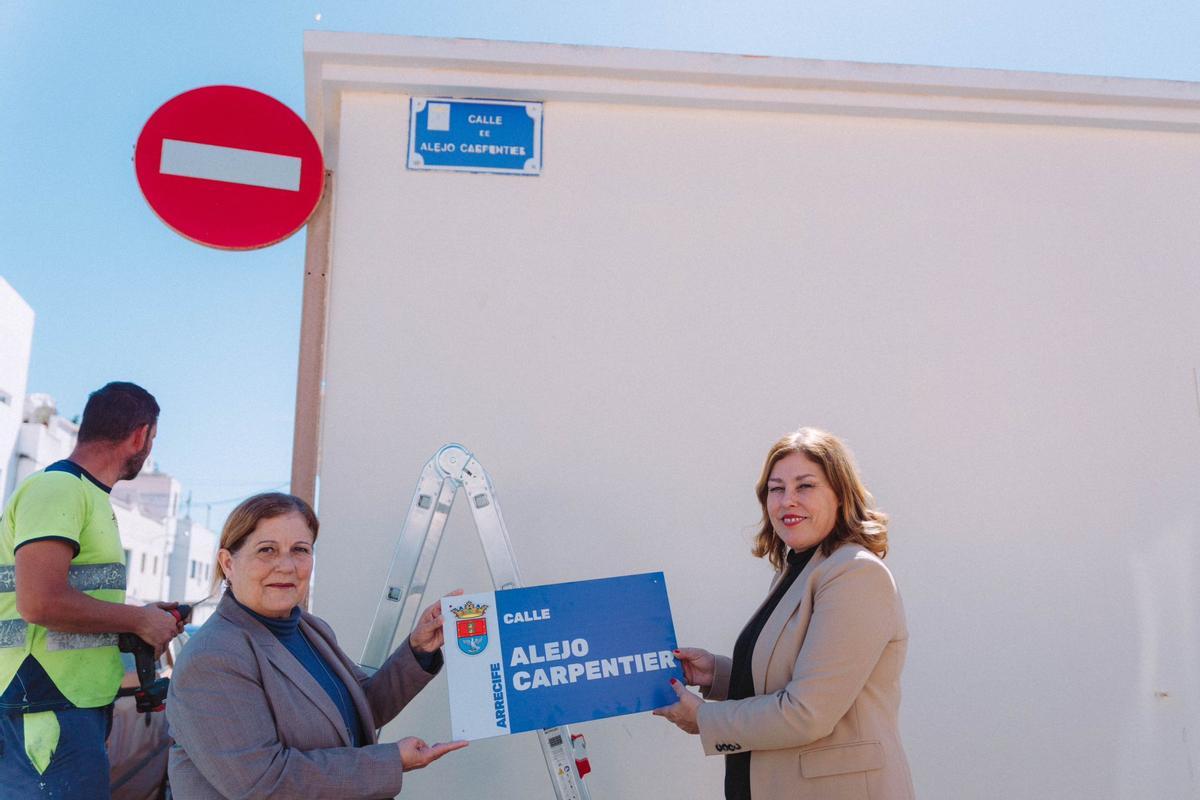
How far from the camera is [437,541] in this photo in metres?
2.93

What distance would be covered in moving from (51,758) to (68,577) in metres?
0.46

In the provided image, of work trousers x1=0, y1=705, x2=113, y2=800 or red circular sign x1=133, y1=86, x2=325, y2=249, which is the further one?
red circular sign x1=133, y1=86, x2=325, y2=249

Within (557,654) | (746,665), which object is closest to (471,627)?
(557,654)

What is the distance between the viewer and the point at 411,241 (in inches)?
144

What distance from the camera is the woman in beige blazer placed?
7.36 ft

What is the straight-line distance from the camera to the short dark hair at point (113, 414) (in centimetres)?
270

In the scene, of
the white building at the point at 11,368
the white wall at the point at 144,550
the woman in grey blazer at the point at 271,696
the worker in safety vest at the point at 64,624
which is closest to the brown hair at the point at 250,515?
the woman in grey blazer at the point at 271,696

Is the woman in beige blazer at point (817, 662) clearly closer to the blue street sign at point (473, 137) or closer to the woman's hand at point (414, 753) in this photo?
the woman's hand at point (414, 753)

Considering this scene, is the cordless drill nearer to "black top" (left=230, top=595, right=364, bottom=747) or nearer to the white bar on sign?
"black top" (left=230, top=595, right=364, bottom=747)

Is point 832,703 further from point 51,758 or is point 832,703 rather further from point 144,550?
point 144,550

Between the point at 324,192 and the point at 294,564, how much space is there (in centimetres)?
192

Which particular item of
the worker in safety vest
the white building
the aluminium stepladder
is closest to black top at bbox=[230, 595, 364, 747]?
the aluminium stepladder

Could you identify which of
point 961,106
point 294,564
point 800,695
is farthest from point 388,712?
point 961,106

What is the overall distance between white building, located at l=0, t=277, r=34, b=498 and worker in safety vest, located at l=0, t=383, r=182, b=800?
26534 millimetres
